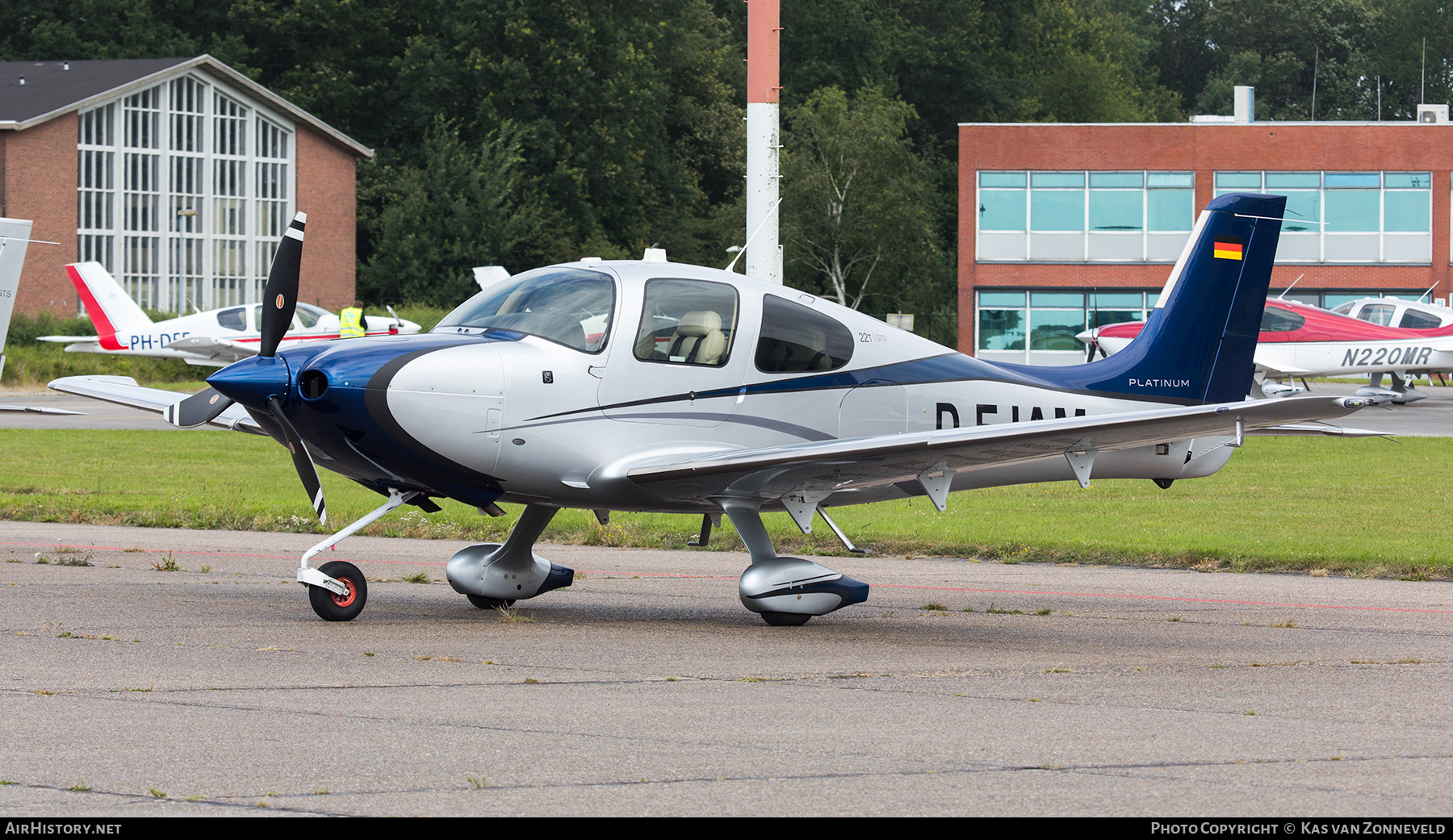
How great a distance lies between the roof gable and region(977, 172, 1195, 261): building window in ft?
81.4

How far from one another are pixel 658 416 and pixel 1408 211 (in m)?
50.3

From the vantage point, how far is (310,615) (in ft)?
30.4

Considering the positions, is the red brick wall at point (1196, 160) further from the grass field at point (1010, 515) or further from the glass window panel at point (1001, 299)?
the grass field at point (1010, 515)

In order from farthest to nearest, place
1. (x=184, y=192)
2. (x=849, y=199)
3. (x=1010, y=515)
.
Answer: (x=849, y=199), (x=184, y=192), (x=1010, y=515)

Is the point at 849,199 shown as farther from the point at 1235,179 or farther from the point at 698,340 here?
the point at 698,340

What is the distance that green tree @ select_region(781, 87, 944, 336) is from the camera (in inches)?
2458

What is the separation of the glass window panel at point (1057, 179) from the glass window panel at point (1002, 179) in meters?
0.42

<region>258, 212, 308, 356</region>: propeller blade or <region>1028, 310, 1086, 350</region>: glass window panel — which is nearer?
<region>258, 212, 308, 356</region>: propeller blade

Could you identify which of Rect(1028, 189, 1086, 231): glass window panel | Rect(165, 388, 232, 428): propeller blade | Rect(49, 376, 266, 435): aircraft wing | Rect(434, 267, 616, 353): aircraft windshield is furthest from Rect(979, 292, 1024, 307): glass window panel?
Rect(165, 388, 232, 428): propeller blade

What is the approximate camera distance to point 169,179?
173ft

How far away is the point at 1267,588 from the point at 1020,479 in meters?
2.50

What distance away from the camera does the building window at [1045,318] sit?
5347 cm

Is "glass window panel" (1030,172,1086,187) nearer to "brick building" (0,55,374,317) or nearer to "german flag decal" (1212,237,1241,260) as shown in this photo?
"brick building" (0,55,374,317)

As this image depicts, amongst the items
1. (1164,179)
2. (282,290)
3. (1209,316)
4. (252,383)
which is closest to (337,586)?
(252,383)
